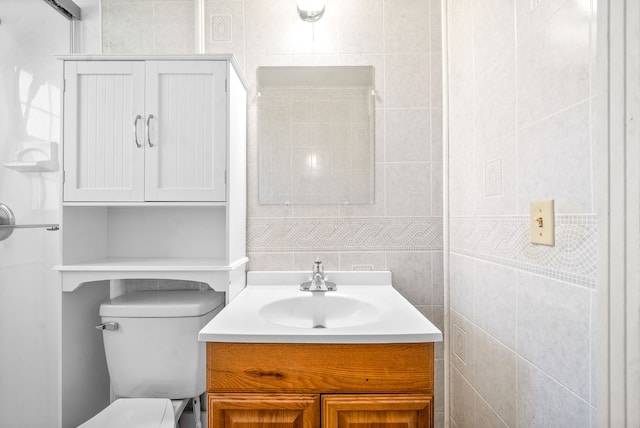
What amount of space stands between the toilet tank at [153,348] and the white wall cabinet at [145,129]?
0.41 m

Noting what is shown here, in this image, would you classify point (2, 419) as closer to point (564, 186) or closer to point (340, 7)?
point (564, 186)

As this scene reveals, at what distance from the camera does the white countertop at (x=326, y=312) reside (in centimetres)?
87

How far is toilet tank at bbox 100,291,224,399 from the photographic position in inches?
46.8

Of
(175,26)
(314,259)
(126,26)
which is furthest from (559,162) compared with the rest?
(126,26)

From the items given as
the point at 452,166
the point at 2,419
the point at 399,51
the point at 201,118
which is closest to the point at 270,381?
the point at 201,118

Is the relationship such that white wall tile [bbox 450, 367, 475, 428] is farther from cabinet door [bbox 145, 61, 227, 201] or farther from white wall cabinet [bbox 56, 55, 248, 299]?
cabinet door [bbox 145, 61, 227, 201]

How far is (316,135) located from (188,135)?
52 cm

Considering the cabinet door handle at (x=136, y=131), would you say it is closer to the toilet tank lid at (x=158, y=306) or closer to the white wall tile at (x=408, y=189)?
the toilet tank lid at (x=158, y=306)

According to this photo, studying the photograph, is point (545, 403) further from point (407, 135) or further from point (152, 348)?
point (152, 348)

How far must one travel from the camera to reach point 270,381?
87 centimetres

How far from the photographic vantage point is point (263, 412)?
2.82 ft

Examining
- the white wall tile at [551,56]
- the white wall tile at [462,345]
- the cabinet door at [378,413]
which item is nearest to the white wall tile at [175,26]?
the white wall tile at [551,56]

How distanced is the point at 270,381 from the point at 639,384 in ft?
2.48

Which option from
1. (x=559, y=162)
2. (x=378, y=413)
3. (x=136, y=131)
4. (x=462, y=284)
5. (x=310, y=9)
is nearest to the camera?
(x=559, y=162)
